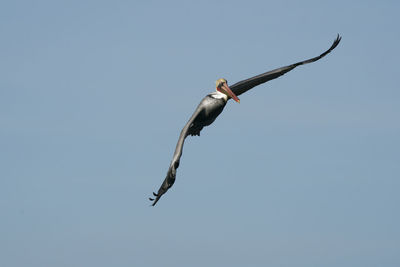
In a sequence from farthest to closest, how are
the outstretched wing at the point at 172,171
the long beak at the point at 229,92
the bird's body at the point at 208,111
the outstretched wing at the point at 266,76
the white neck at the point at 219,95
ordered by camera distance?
the outstretched wing at the point at 266,76 → the long beak at the point at 229,92 → the white neck at the point at 219,95 → the bird's body at the point at 208,111 → the outstretched wing at the point at 172,171

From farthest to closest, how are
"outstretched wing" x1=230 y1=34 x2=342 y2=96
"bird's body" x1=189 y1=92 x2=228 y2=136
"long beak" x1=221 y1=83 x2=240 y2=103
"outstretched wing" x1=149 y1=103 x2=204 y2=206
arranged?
1. "outstretched wing" x1=230 y1=34 x2=342 y2=96
2. "long beak" x1=221 y1=83 x2=240 y2=103
3. "bird's body" x1=189 y1=92 x2=228 y2=136
4. "outstretched wing" x1=149 y1=103 x2=204 y2=206

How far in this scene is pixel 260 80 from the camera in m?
31.5

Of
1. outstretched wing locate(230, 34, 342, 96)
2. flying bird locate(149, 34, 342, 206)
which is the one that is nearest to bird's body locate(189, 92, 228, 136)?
flying bird locate(149, 34, 342, 206)

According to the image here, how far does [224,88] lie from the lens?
98.1 ft

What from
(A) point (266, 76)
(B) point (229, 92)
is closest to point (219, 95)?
(B) point (229, 92)

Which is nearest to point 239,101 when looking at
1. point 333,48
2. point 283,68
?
point 283,68

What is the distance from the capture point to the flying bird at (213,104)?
25297mm

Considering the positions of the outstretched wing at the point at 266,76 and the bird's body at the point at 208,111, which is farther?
the outstretched wing at the point at 266,76

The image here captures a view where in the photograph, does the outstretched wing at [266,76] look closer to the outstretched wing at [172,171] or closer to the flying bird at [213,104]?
the flying bird at [213,104]

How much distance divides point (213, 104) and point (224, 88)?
1.37 metres

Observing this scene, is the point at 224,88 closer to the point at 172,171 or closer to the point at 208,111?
the point at 208,111

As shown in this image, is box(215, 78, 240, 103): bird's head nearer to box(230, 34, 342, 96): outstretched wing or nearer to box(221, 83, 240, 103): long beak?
box(221, 83, 240, 103): long beak

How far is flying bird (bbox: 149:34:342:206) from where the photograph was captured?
83.0 ft

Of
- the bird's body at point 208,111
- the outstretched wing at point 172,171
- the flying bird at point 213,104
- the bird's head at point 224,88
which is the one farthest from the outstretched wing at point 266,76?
the outstretched wing at point 172,171
